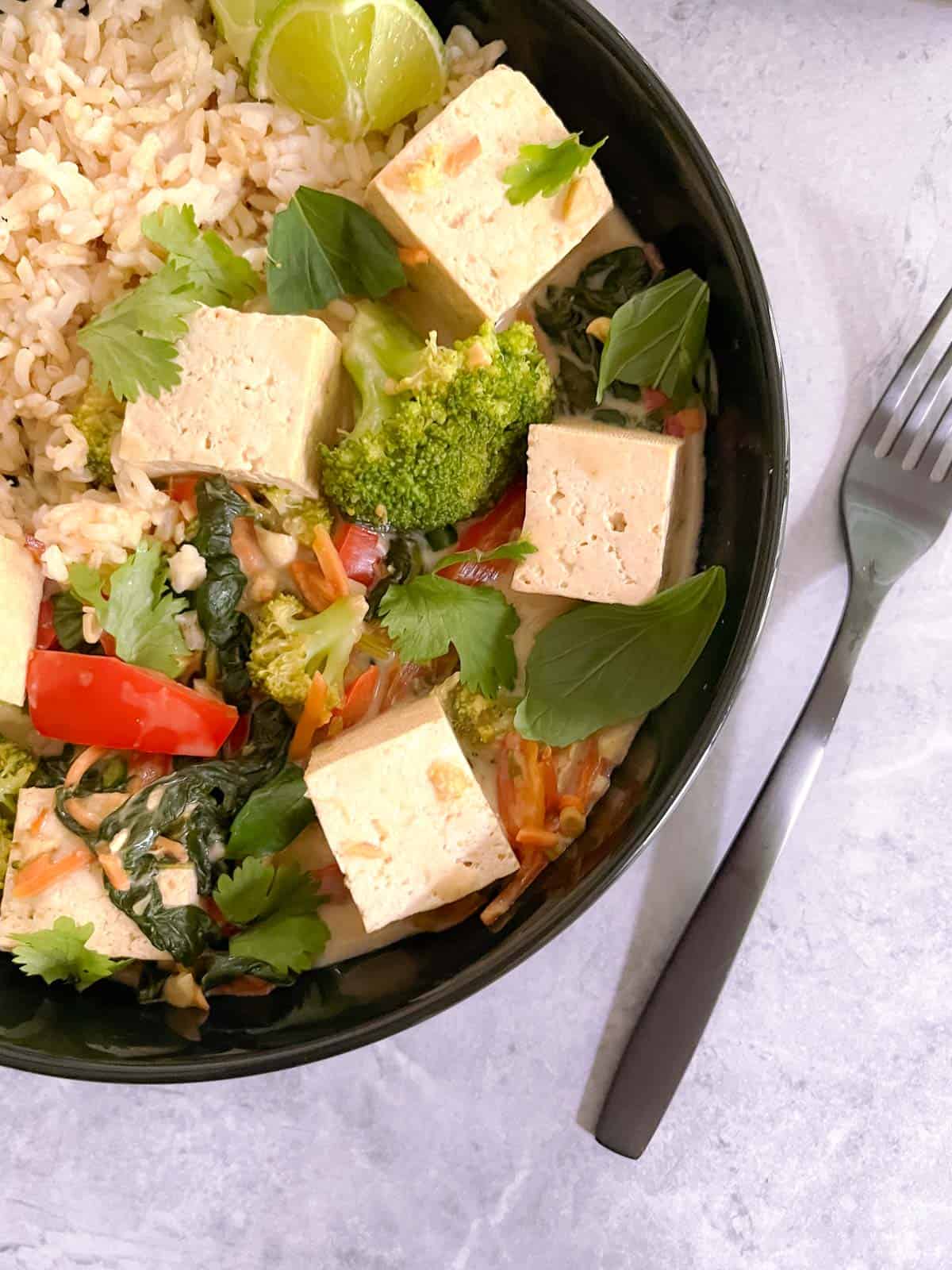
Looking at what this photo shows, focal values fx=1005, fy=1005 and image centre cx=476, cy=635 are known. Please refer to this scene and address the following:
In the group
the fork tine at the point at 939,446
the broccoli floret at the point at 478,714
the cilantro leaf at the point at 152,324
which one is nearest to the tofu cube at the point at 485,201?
the cilantro leaf at the point at 152,324

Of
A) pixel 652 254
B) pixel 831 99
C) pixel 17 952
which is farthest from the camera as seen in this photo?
pixel 831 99

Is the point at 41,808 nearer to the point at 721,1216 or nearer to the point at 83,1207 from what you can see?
the point at 83,1207

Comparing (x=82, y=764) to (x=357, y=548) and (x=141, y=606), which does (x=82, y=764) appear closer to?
(x=141, y=606)

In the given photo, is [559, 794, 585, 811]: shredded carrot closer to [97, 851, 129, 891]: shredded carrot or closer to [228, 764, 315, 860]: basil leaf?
[228, 764, 315, 860]: basil leaf

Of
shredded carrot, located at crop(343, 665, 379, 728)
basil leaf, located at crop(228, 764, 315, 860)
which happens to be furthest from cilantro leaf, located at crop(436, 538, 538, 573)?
basil leaf, located at crop(228, 764, 315, 860)

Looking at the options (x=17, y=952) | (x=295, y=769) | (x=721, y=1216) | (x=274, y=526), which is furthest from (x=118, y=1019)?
(x=721, y=1216)

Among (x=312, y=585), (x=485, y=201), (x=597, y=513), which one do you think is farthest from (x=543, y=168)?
(x=312, y=585)
